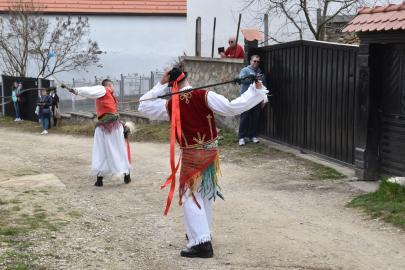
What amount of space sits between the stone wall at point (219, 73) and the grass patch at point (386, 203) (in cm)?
671

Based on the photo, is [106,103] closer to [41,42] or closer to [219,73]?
[219,73]

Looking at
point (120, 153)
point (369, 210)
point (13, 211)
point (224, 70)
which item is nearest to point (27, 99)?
point (224, 70)

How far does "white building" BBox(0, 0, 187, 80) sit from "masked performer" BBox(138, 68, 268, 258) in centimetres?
2405

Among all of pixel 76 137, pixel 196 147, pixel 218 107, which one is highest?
pixel 218 107

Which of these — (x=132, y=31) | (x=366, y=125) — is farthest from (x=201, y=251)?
(x=132, y=31)

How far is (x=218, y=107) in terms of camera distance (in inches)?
260

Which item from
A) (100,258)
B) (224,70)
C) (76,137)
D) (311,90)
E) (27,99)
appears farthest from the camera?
(27,99)

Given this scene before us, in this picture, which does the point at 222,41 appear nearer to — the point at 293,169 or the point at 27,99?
Result: the point at 27,99

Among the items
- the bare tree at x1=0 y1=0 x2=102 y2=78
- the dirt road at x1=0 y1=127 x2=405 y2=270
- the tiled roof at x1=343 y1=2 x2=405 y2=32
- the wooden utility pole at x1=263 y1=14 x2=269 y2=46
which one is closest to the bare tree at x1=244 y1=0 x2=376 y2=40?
the wooden utility pole at x1=263 y1=14 x2=269 y2=46

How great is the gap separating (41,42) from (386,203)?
21.1 meters

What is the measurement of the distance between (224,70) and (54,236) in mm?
9365

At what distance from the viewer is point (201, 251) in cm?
656

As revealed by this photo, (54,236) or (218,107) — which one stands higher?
(218,107)

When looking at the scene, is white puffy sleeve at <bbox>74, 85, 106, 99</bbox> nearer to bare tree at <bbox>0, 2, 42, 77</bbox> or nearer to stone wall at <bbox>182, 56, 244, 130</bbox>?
stone wall at <bbox>182, 56, 244, 130</bbox>
